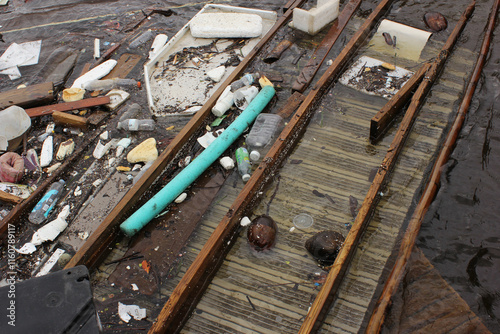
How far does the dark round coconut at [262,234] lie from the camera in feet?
13.7

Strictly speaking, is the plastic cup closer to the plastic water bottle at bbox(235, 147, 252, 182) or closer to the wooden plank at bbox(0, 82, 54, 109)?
the plastic water bottle at bbox(235, 147, 252, 182)

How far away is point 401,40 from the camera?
268 inches

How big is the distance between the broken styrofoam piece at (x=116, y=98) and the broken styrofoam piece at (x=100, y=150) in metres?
0.93

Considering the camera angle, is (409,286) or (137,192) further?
(137,192)

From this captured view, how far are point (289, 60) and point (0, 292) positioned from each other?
5776 millimetres

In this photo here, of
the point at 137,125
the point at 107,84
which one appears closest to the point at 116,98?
the point at 107,84

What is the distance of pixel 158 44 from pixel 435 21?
5582mm

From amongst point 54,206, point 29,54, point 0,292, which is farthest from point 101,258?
point 29,54

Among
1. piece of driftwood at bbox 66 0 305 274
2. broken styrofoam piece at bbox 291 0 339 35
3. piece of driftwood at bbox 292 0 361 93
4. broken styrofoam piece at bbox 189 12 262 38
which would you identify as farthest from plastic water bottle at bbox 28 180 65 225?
broken styrofoam piece at bbox 291 0 339 35

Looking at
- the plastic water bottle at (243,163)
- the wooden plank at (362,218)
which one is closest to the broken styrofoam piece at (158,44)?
the plastic water bottle at (243,163)

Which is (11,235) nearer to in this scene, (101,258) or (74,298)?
(101,258)

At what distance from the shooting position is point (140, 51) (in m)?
7.98

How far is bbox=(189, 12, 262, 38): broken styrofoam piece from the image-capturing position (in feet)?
24.6

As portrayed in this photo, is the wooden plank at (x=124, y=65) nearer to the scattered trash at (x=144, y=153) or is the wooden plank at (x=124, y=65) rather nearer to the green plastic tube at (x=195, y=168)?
the scattered trash at (x=144, y=153)
